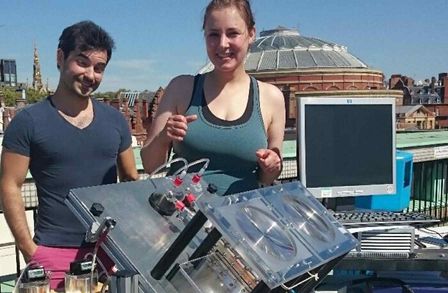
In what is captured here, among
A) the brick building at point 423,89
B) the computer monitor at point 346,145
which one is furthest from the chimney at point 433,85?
the computer monitor at point 346,145

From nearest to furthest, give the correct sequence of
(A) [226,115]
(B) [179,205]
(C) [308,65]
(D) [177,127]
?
(B) [179,205], (D) [177,127], (A) [226,115], (C) [308,65]

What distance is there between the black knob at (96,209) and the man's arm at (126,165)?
3.24 feet

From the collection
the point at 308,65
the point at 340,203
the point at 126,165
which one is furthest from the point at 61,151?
the point at 308,65

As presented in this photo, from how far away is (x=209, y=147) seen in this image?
228 centimetres

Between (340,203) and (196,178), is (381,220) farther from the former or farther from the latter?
(196,178)

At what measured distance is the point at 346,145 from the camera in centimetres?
308

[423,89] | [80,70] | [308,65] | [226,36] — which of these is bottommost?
[423,89]

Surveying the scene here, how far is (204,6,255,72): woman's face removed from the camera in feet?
7.25

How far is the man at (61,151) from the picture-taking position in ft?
7.33

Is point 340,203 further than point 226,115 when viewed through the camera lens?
Yes

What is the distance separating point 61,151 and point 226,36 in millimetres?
822

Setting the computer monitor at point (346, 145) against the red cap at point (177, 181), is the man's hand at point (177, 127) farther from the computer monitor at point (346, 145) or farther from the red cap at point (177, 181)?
the computer monitor at point (346, 145)

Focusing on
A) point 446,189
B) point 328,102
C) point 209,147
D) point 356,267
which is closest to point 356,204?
point 328,102

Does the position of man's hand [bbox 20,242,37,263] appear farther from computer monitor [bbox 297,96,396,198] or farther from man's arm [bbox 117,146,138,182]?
computer monitor [bbox 297,96,396,198]
